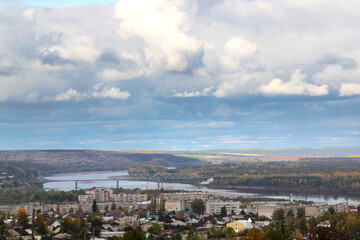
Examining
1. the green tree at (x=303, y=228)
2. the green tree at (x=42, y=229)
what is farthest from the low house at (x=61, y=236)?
the green tree at (x=303, y=228)

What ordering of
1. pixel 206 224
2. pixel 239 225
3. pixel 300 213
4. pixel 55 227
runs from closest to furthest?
1. pixel 239 225
2. pixel 55 227
3. pixel 206 224
4. pixel 300 213

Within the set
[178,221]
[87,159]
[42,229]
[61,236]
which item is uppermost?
[87,159]

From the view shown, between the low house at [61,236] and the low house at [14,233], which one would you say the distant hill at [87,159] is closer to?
the low house at [14,233]

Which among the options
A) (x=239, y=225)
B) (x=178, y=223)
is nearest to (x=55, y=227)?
(x=178, y=223)

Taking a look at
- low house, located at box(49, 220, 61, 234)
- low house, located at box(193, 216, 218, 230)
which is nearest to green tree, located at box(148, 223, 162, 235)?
low house, located at box(193, 216, 218, 230)

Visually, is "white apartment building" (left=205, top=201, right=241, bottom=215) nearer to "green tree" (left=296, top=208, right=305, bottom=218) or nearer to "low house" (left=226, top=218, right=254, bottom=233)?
"green tree" (left=296, top=208, right=305, bottom=218)

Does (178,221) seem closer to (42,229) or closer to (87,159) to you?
(42,229)

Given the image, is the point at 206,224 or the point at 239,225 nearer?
the point at 239,225
